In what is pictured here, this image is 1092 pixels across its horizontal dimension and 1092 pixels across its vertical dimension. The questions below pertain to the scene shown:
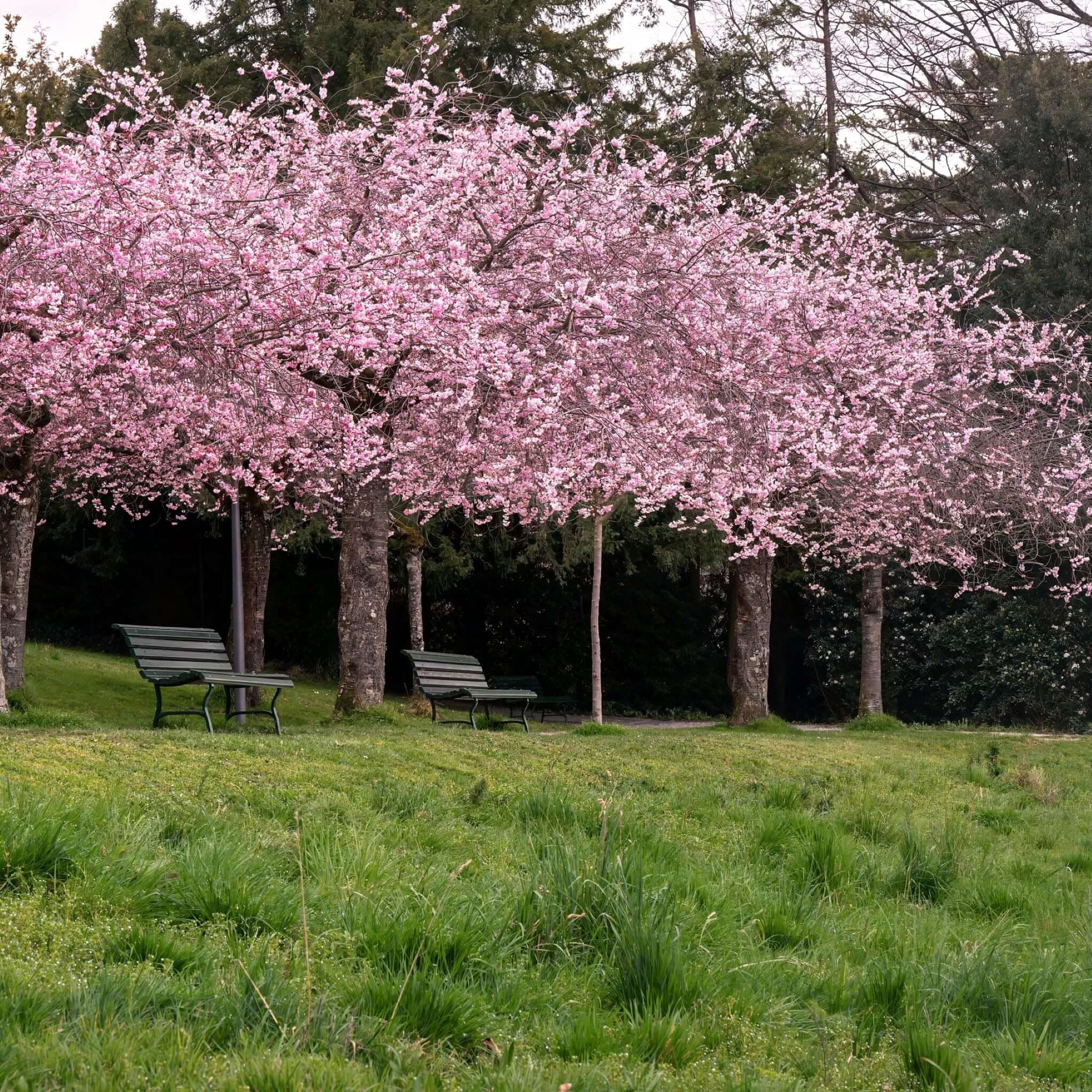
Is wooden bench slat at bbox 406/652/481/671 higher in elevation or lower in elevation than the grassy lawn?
higher

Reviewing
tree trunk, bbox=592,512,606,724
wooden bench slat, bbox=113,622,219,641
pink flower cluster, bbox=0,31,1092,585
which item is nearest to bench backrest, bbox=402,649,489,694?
pink flower cluster, bbox=0,31,1092,585

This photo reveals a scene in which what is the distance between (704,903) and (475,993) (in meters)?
1.30

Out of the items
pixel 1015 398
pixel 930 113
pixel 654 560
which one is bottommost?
→ pixel 654 560

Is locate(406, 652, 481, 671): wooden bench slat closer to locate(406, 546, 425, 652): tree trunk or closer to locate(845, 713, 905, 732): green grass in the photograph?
locate(406, 546, 425, 652): tree trunk

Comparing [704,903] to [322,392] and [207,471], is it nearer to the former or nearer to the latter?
[322,392]

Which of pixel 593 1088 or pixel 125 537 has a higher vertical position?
pixel 125 537

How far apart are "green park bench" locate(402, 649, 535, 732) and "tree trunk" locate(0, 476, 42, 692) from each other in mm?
Result: 4556

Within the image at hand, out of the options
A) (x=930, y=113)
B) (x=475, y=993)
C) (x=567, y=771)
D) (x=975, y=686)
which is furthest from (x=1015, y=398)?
(x=475, y=993)

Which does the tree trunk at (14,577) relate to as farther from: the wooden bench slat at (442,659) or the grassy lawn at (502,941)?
the grassy lawn at (502,941)

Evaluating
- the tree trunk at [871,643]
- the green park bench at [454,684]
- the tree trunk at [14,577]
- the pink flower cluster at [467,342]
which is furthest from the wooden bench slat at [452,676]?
the tree trunk at [871,643]

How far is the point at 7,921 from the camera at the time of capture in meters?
3.36

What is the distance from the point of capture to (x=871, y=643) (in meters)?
18.6

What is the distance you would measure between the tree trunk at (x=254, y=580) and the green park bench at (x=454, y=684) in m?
4.65

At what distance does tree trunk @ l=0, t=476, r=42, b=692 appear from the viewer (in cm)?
1368
